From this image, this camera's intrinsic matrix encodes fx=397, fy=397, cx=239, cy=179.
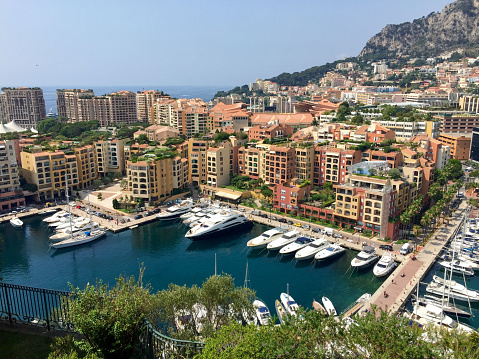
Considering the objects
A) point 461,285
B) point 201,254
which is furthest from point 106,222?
point 461,285

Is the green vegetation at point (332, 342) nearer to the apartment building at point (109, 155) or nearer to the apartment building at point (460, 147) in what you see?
the apartment building at point (109, 155)

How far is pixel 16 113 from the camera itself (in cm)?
10431

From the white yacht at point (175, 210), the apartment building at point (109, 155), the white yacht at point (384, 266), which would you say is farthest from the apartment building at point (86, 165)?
the white yacht at point (384, 266)

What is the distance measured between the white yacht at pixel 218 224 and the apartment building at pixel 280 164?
336 inches

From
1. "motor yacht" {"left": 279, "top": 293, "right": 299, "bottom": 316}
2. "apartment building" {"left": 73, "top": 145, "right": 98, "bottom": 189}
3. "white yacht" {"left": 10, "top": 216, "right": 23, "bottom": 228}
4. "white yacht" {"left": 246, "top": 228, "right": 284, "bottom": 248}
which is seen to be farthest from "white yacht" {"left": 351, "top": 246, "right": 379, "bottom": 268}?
"apartment building" {"left": 73, "top": 145, "right": 98, "bottom": 189}

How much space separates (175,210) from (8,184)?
71.0 ft

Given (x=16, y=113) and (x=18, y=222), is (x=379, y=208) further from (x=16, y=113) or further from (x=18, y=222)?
(x=16, y=113)

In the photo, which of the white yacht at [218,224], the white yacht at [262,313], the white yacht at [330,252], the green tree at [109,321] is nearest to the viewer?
the green tree at [109,321]

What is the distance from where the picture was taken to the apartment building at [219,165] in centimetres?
5606

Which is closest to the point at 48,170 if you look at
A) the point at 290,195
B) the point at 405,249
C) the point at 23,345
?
the point at 290,195

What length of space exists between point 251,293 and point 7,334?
10995 millimetres

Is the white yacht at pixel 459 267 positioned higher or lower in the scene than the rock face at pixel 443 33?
lower

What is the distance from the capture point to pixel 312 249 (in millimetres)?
→ 37469

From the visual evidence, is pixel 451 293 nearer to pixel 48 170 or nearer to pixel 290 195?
pixel 290 195
